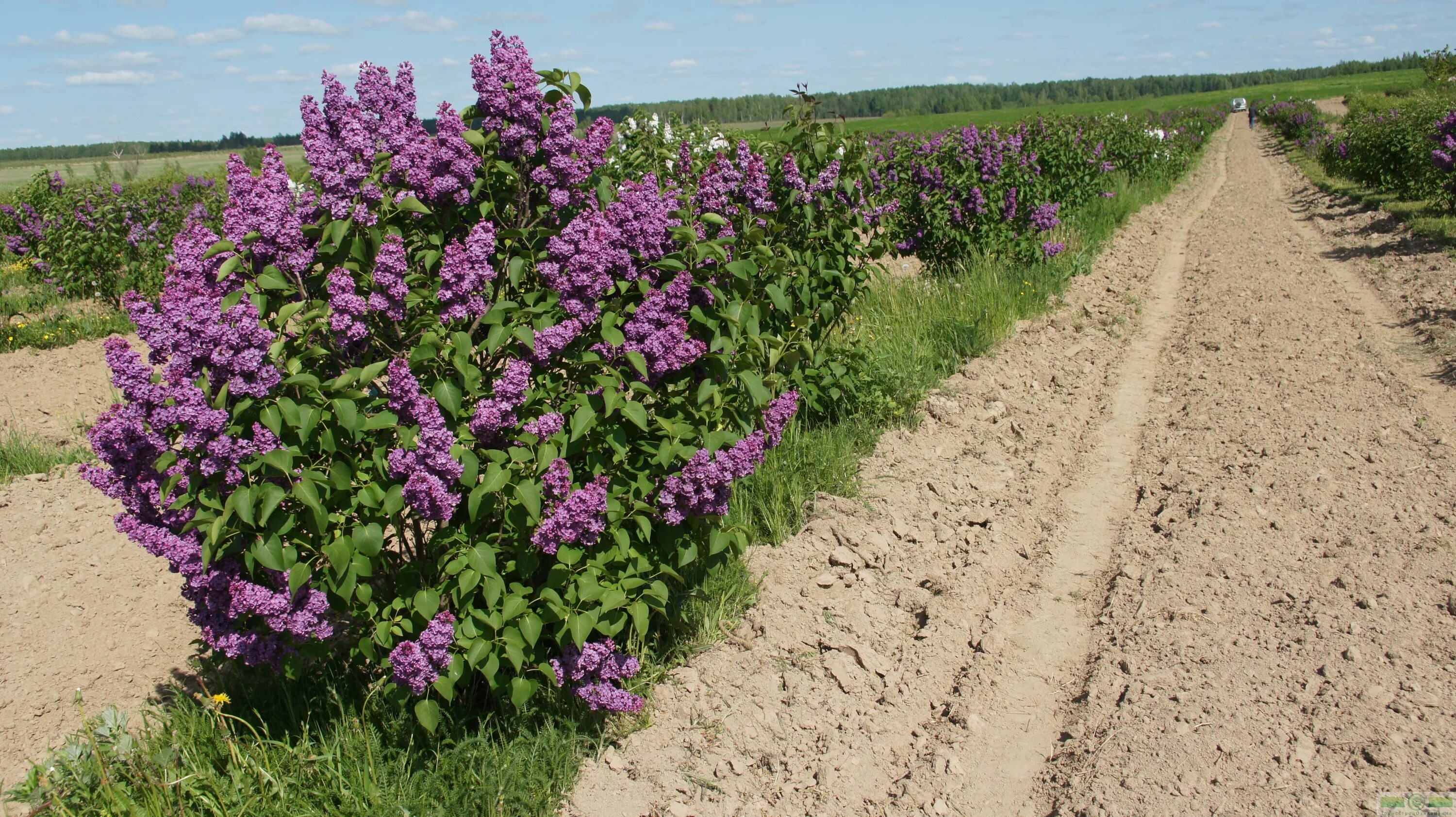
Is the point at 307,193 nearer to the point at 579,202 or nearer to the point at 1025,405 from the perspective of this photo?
the point at 579,202

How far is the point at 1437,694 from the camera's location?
3338 mm

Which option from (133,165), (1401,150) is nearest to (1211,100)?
(1401,150)

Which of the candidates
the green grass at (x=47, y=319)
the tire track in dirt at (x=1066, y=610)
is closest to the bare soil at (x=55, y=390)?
the green grass at (x=47, y=319)

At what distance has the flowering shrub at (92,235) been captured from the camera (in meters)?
11.3

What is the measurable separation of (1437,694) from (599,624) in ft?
10.00

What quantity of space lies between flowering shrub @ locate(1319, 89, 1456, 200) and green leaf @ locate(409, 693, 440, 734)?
1589 centimetres

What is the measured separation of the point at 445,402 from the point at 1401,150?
20022 millimetres

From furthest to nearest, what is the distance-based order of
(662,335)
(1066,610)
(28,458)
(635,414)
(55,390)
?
(55,390), (28,458), (1066,610), (662,335), (635,414)

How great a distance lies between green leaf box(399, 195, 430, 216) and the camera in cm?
290

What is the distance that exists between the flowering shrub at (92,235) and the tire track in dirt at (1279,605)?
404 inches

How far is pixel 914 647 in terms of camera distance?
411cm

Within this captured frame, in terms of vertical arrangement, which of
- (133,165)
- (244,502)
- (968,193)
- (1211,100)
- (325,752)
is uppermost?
(1211,100)

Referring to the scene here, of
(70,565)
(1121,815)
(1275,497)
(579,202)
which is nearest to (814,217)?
(579,202)

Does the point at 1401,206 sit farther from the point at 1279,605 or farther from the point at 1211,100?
the point at 1211,100
